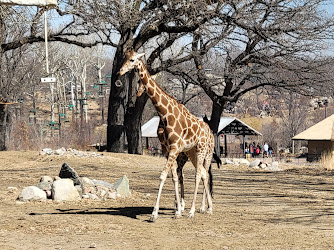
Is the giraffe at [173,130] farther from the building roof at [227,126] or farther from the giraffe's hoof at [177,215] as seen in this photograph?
the building roof at [227,126]

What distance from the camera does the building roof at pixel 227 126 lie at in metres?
44.8

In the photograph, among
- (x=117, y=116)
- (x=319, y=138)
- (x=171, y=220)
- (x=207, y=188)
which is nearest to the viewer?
(x=171, y=220)

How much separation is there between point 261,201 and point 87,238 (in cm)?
600

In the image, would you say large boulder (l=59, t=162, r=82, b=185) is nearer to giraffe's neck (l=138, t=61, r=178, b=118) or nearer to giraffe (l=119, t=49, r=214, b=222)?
giraffe (l=119, t=49, r=214, b=222)

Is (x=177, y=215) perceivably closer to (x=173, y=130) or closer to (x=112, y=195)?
(x=173, y=130)

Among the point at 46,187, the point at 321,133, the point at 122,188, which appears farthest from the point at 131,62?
the point at 321,133

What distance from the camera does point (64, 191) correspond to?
40.9 ft

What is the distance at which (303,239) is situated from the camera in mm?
8836

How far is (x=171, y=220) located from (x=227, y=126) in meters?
37.7

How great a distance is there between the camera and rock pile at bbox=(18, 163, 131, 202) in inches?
488

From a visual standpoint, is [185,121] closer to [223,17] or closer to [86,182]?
[86,182]

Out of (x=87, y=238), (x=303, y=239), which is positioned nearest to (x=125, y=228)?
(x=87, y=238)

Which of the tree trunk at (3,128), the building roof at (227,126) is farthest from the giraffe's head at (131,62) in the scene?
the building roof at (227,126)

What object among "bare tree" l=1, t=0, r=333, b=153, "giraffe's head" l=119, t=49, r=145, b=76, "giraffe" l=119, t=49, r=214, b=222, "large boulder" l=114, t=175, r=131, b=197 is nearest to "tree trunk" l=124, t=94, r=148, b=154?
"bare tree" l=1, t=0, r=333, b=153
